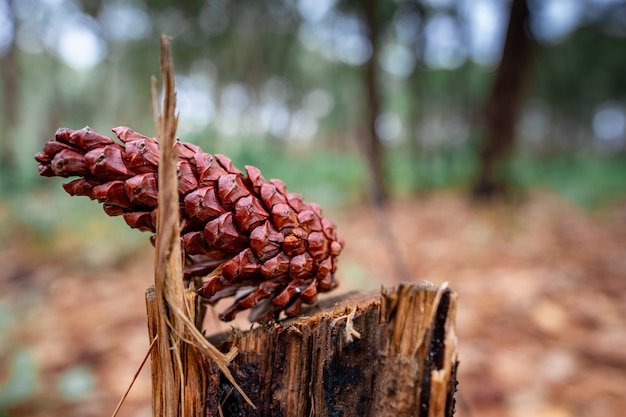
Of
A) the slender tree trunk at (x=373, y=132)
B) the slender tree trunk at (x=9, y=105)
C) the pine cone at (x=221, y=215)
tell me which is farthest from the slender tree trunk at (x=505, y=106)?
the slender tree trunk at (x=9, y=105)

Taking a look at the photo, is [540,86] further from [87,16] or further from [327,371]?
[327,371]

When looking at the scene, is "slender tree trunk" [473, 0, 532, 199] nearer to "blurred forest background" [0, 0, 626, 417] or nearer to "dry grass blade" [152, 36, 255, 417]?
"blurred forest background" [0, 0, 626, 417]

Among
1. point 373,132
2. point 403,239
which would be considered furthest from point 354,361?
point 403,239

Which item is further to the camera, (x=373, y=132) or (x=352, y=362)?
(x=373, y=132)

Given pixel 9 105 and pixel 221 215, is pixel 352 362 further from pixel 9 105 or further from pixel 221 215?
pixel 9 105

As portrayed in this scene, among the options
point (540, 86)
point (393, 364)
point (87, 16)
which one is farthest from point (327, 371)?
point (540, 86)

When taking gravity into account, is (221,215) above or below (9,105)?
below

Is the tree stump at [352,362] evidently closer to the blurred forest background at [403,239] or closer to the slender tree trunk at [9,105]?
the blurred forest background at [403,239]
